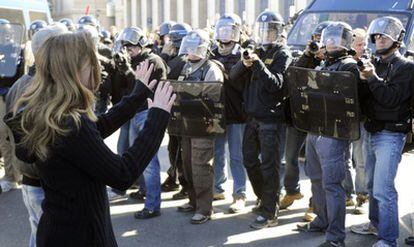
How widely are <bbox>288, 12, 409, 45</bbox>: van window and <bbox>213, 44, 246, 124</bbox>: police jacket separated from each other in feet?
11.1

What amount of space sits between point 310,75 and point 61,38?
2.75m

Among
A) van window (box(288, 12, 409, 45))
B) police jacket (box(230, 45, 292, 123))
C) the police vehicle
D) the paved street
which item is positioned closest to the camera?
the paved street

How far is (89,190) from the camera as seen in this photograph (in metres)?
2.29

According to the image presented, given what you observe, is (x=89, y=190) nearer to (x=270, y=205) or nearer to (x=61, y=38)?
(x=61, y=38)

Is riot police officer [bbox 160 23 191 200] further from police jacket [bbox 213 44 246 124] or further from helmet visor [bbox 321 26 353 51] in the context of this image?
helmet visor [bbox 321 26 353 51]

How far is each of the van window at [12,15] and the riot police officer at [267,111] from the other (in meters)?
9.30

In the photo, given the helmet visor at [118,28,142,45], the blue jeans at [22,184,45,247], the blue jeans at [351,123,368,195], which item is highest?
the helmet visor at [118,28,142,45]

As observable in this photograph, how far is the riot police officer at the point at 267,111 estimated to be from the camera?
530 centimetres

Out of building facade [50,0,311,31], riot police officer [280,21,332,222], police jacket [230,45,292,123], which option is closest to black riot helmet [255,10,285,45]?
police jacket [230,45,292,123]

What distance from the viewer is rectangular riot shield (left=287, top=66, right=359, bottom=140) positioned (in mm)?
4395

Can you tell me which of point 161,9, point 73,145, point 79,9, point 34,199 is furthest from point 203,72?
point 79,9

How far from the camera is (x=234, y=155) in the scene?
6.06 metres

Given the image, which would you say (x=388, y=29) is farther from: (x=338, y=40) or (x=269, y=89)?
(x=269, y=89)

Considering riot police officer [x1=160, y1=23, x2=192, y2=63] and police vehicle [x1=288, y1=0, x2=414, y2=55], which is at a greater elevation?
police vehicle [x1=288, y1=0, x2=414, y2=55]
